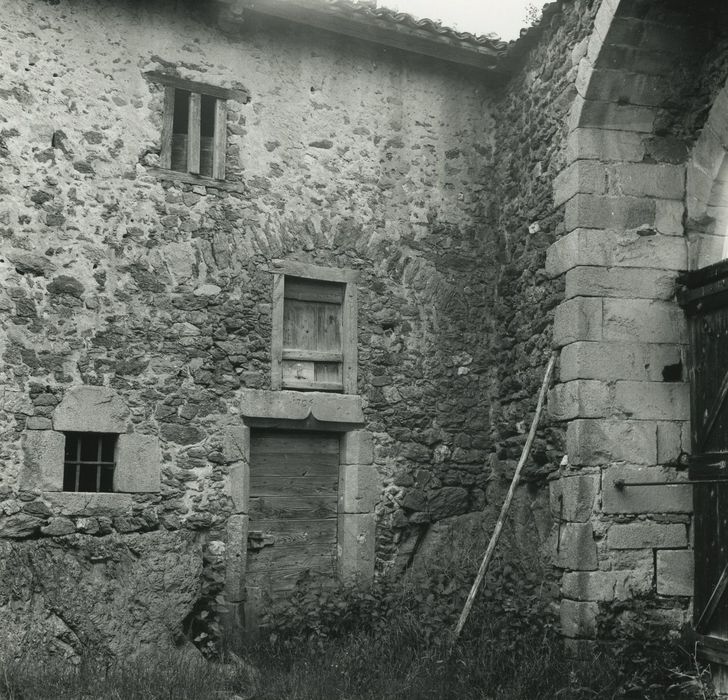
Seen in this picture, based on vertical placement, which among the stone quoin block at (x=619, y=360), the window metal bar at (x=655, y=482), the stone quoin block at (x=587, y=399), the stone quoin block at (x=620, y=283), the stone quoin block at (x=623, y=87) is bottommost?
the window metal bar at (x=655, y=482)

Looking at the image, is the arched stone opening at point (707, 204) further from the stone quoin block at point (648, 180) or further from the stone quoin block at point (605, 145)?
the stone quoin block at point (605, 145)

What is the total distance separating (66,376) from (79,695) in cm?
255

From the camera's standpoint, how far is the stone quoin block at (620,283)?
731 cm

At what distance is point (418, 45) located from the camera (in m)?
8.66

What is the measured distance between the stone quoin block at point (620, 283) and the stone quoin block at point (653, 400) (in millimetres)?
695

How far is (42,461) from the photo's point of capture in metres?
7.09

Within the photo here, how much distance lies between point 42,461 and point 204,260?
6.78 ft

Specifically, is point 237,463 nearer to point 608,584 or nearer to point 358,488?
point 358,488

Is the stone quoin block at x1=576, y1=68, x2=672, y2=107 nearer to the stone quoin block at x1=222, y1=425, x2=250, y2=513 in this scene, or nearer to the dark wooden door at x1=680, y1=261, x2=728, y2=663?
the dark wooden door at x1=680, y1=261, x2=728, y2=663

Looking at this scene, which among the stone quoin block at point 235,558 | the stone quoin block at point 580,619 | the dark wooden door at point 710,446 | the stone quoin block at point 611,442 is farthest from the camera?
the stone quoin block at point 235,558

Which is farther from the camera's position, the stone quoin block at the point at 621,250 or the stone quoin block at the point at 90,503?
the stone quoin block at the point at 621,250

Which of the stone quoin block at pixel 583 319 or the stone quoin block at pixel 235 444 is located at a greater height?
the stone quoin block at pixel 583 319

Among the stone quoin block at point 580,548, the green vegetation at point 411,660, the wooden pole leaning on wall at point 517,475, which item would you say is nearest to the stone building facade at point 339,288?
the stone quoin block at point 580,548

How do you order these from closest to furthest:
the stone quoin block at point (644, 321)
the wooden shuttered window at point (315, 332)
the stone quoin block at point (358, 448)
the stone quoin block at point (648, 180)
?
the stone quoin block at point (644, 321) < the stone quoin block at point (648, 180) < the wooden shuttered window at point (315, 332) < the stone quoin block at point (358, 448)
